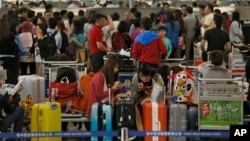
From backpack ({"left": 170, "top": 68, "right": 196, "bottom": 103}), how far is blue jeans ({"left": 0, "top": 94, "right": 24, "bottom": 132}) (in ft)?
6.35

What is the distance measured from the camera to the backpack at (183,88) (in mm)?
9477

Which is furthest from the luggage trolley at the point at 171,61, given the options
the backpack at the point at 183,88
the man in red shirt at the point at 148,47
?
the backpack at the point at 183,88

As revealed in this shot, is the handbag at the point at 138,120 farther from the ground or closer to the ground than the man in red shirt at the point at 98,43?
closer to the ground

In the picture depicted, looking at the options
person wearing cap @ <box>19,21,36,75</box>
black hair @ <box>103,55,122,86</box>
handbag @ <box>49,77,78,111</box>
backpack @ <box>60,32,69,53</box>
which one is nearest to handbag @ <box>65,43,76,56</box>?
backpack @ <box>60,32,69,53</box>

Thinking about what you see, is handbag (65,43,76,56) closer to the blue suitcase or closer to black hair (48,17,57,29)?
black hair (48,17,57,29)

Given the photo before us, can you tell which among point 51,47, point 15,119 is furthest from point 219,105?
point 51,47

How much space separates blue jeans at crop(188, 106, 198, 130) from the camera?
9.30m

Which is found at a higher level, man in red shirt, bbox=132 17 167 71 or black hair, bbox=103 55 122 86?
man in red shirt, bbox=132 17 167 71

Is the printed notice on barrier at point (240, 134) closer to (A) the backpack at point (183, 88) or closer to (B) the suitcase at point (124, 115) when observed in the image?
(B) the suitcase at point (124, 115)

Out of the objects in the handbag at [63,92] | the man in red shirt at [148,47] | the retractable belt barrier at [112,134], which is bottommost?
the retractable belt barrier at [112,134]

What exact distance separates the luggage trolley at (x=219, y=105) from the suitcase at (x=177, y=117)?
0.64ft

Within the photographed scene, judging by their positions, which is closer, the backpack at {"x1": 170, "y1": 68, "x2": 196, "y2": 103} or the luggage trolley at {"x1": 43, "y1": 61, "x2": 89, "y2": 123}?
the backpack at {"x1": 170, "y1": 68, "x2": 196, "y2": 103}

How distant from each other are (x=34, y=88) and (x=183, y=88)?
6.96ft

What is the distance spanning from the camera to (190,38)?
1702 cm
